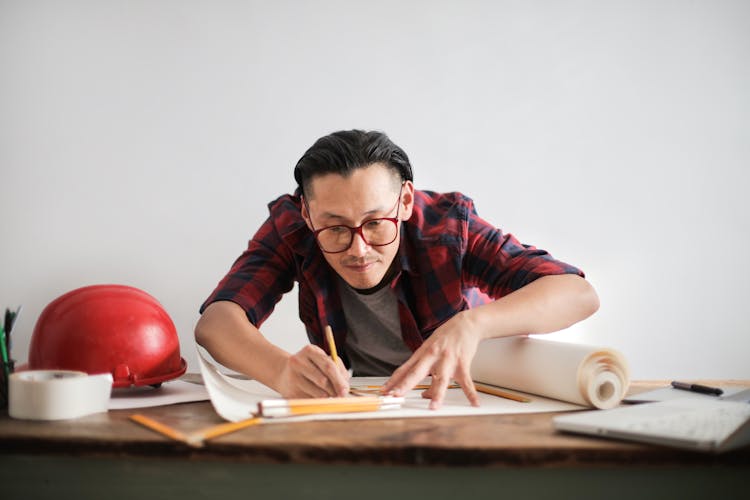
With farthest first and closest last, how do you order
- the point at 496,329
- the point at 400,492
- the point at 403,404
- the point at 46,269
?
the point at 46,269, the point at 496,329, the point at 403,404, the point at 400,492

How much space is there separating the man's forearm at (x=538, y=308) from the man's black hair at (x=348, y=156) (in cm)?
45

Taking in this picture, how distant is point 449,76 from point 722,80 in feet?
4.24

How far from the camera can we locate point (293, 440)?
799 mm

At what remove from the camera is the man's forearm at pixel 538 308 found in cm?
125

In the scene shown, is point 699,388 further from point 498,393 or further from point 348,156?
point 348,156

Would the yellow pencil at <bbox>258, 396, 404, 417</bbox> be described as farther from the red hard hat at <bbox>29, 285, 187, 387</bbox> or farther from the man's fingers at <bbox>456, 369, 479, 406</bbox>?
the red hard hat at <bbox>29, 285, 187, 387</bbox>

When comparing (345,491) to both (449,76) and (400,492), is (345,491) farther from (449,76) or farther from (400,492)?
(449,76)

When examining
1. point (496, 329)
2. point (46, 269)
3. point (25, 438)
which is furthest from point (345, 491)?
point (46, 269)

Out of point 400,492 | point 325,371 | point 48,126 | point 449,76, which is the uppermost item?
point 449,76

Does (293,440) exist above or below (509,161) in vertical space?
below

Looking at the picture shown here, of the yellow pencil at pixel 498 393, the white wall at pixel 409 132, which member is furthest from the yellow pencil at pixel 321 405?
the white wall at pixel 409 132

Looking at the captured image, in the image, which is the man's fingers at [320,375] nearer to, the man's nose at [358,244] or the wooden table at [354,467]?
the wooden table at [354,467]

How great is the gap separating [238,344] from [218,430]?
49 cm

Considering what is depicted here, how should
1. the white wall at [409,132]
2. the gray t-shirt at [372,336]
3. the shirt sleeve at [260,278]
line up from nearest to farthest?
1. the shirt sleeve at [260,278]
2. the gray t-shirt at [372,336]
3. the white wall at [409,132]
